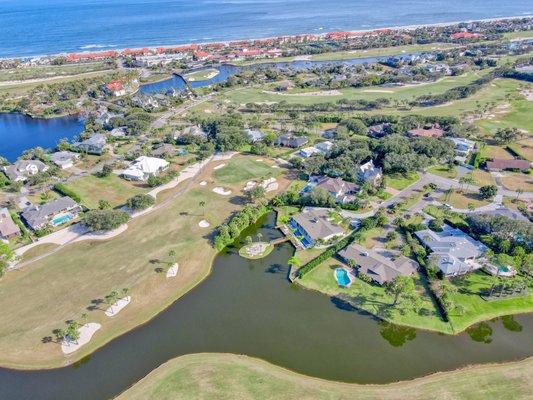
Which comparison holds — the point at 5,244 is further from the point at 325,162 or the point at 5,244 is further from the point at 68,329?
the point at 325,162

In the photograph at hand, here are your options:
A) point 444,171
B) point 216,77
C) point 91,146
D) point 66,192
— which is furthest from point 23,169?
point 216,77

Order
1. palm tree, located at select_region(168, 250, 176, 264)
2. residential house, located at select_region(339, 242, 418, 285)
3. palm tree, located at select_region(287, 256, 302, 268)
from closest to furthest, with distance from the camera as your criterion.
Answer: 1. residential house, located at select_region(339, 242, 418, 285)
2. palm tree, located at select_region(287, 256, 302, 268)
3. palm tree, located at select_region(168, 250, 176, 264)

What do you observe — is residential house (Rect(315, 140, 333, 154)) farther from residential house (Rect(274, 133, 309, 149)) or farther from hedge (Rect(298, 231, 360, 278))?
hedge (Rect(298, 231, 360, 278))

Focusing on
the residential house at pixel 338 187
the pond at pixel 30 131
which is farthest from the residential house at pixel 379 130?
the pond at pixel 30 131

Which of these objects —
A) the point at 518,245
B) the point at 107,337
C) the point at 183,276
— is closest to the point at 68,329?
the point at 107,337

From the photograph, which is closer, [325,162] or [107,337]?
[107,337]

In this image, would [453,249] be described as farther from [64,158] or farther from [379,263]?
[64,158]

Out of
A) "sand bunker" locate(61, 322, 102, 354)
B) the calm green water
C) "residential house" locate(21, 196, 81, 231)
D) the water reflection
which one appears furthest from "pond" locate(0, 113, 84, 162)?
the water reflection
